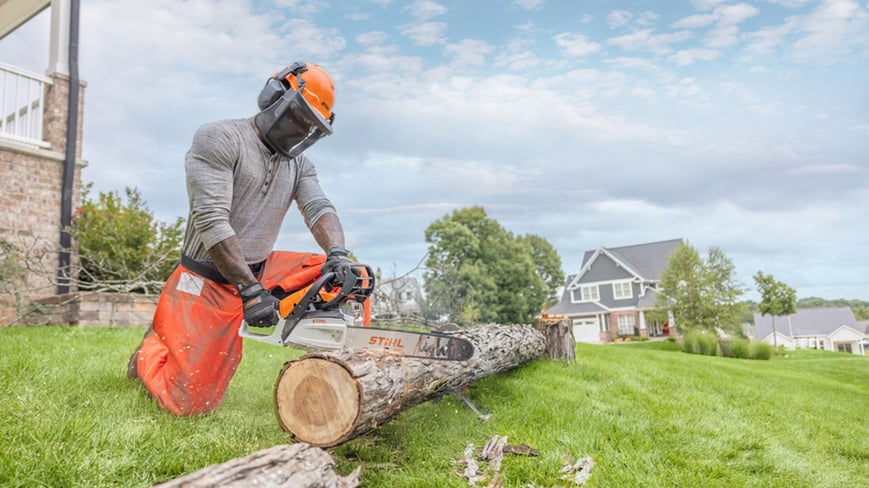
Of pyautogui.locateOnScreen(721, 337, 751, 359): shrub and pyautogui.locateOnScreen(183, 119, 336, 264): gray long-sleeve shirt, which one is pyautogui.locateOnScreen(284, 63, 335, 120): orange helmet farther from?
pyautogui.locateOnScreen(721, 337, 751, 359): shrub

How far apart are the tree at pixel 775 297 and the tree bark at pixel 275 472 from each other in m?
27.0

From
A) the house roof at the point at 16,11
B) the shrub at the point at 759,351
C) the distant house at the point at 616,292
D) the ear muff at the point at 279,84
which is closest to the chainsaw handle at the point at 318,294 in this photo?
the ear muff at the point at 279,84

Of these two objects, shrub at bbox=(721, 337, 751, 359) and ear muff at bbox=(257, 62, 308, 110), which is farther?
shrub at bbox=(721, 337, 751, 359)

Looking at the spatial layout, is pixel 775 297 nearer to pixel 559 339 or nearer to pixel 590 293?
pixel 590 293

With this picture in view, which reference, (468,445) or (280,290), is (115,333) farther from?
(468,445)

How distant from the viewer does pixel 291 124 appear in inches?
118

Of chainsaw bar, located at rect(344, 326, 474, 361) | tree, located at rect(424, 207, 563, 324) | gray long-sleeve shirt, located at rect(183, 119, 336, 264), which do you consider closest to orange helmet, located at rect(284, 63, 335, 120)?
gray long-sleeve shirt, located at rect(183, 119, 336, 264)

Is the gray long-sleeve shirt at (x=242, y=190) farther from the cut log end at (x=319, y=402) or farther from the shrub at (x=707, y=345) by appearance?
the shrub at (x=707, y=345)

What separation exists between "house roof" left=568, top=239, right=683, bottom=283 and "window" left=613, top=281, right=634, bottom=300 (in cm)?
88

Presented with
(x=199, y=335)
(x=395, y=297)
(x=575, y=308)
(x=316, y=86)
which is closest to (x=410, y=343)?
(x=199, y=335)

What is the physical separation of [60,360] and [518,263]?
24917mm

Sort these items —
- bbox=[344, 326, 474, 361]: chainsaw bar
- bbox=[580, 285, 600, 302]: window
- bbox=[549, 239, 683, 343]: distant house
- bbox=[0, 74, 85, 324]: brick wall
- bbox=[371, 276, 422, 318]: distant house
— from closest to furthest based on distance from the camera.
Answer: bbox=[344, 326, 474, 361]: chainsaw bar → bbox=[0, 74, 85, 324]: brick wall → bbox=[371, 276, 422, 318]: distant house → bbox=[549, 239, 683, 343]: distant house → bbox=[580, 285, 600, 302]: window

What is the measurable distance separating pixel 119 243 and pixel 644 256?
31.0 m

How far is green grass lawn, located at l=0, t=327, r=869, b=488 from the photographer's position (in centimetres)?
234
